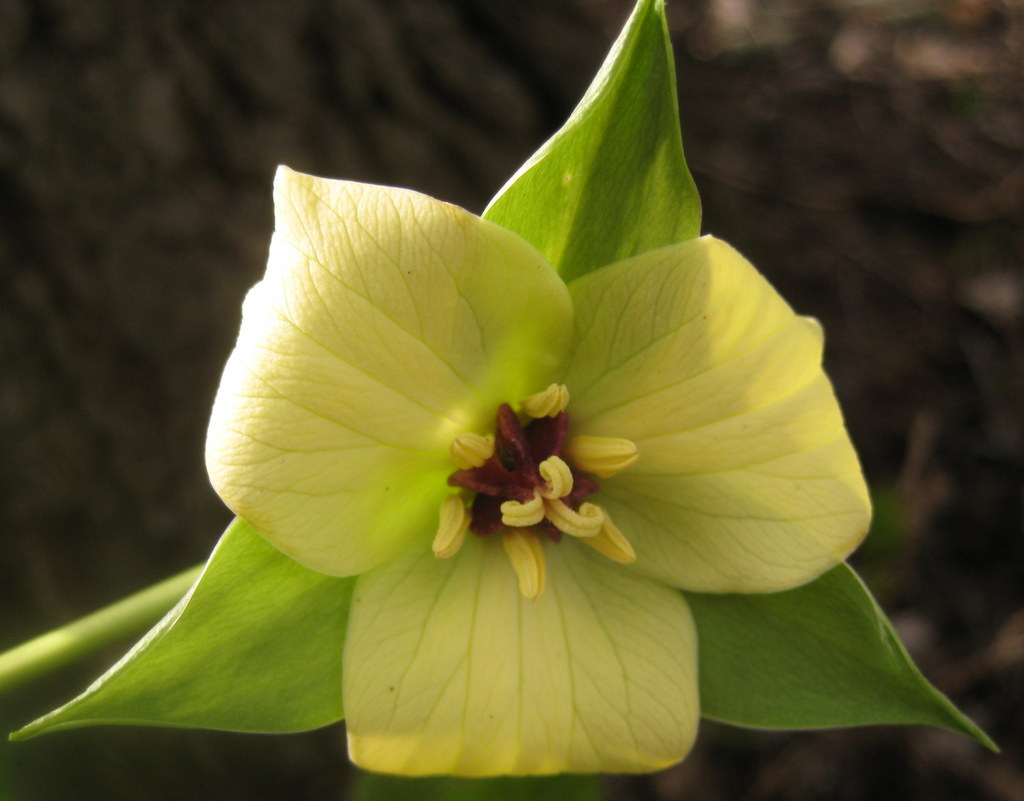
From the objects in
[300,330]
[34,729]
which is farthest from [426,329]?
[34,729]

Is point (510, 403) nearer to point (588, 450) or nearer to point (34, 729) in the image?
point (588, 450)

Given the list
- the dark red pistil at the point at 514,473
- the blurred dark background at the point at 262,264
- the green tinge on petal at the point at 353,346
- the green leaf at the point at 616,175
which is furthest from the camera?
the blurred dark background at the point at 262,264

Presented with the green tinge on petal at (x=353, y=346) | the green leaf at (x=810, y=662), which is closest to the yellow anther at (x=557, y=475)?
the green tinge on petal at (x=353, y=346)

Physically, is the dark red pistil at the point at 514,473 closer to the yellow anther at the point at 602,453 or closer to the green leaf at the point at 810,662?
the yellow anther at the point at 602,453

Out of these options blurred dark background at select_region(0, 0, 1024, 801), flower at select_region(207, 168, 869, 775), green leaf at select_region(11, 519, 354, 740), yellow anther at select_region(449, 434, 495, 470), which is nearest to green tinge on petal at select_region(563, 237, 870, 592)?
flower at select_region(207, 168, 869, 775)

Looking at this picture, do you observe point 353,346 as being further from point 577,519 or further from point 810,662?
point 810,662

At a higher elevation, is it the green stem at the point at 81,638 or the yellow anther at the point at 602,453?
the green stem at the point at 81,638

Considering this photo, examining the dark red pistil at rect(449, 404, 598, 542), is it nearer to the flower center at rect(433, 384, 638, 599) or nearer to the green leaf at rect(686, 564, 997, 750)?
the flower center at rect(433, 384, 638, 599)

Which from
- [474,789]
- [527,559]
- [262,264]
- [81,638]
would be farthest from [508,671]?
[262,264]
